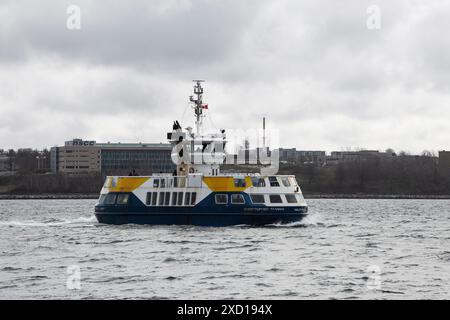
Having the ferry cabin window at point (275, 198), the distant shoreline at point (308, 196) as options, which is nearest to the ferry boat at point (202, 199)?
the ferry cabin window at point (275, 198)

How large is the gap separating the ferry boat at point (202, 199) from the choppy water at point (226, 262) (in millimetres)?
1021

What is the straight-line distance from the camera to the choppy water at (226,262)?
1099 inches

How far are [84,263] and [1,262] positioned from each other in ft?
13.8

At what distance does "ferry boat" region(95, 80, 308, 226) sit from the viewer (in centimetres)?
5147

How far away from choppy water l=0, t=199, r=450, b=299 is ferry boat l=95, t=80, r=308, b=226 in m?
1.02

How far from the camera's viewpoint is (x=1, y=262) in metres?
37.0

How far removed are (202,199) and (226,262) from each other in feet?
54.7

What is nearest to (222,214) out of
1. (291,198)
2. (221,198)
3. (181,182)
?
(221,198)

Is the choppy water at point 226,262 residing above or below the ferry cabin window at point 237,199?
below

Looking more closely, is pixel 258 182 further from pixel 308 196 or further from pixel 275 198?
pixel 308 196

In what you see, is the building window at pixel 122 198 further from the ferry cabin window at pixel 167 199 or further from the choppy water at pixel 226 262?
the ferry cabin window at pixel 167 199

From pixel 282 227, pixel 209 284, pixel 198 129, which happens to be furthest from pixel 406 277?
pixel 198 129

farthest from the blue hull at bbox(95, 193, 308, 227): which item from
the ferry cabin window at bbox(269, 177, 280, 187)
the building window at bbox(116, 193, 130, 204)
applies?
the building window at bbox(116, 193, 130, 204)
